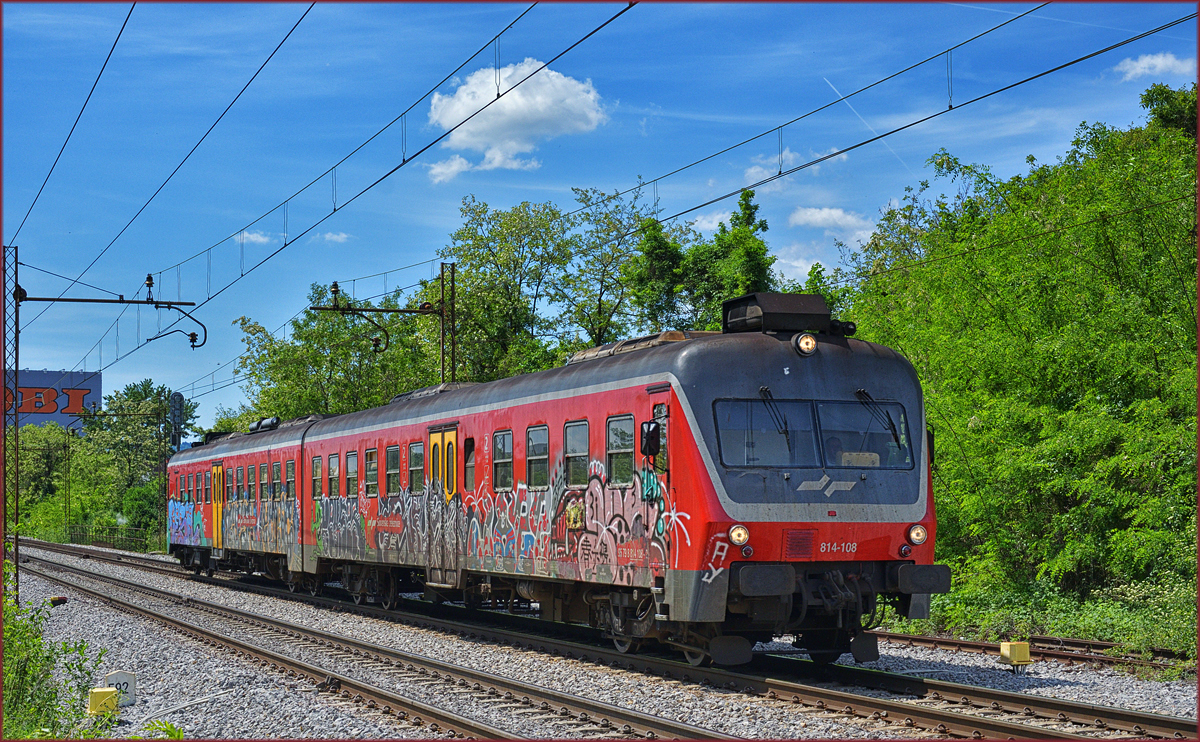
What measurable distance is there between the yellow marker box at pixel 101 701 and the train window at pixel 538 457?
5556 millimetres

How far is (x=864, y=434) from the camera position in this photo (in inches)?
469

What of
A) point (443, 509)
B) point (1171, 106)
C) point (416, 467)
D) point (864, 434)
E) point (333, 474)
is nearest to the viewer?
point (864, 434)

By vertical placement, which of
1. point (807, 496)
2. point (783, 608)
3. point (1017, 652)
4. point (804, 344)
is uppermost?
point (804, 344)

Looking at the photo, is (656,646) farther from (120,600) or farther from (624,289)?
(624,289)

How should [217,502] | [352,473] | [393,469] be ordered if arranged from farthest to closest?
[217,502], [352,473], [393,469]

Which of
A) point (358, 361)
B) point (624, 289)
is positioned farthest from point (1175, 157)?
point (358, 361)

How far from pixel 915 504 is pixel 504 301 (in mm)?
31774

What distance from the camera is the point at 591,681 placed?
1188 centimetres

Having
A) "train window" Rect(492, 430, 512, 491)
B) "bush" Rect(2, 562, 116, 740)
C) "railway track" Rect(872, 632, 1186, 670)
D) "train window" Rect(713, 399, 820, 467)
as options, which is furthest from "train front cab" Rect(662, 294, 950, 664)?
"bush" Rect(2, 562, 116, 740)

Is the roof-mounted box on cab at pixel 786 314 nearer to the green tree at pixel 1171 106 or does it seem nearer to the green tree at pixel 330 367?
the green tree at pixel 1171 106

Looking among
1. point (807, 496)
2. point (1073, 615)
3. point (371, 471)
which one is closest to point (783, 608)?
point (807, 496)

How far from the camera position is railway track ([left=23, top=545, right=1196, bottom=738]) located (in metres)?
8.66

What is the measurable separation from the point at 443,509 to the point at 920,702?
892 cm

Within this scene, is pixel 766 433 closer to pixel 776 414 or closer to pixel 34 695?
pixel 776 414
